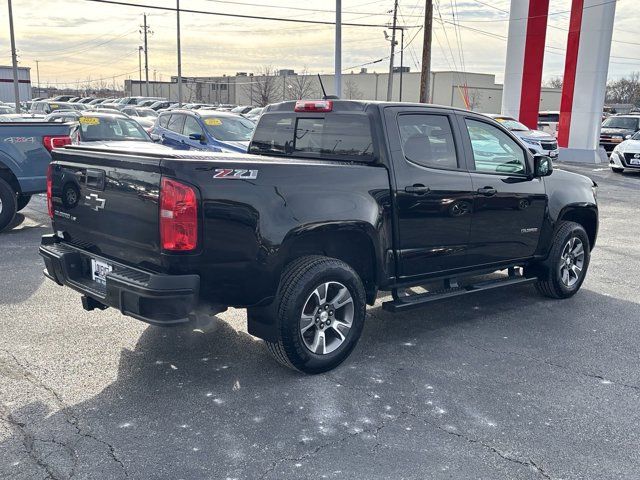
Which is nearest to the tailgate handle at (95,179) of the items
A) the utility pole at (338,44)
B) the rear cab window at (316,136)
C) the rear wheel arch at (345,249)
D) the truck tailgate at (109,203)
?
the truck tailgate at (109,203)

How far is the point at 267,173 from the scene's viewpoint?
3930 millimetres

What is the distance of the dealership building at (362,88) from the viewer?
76.4 metres

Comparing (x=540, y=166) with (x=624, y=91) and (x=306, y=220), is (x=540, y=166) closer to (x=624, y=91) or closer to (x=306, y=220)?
(x=306, y=220)

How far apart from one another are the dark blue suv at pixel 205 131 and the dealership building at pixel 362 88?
58.2 metres

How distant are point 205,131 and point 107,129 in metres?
2.00

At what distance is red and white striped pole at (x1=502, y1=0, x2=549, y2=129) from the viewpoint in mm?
23016

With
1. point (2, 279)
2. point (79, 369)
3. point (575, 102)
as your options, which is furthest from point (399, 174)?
point (575, 102)

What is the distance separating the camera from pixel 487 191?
5375 mm

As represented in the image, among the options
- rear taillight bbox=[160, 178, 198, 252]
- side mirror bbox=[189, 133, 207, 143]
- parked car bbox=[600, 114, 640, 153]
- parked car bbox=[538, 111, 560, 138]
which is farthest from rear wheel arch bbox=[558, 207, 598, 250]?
parked car bbox=[600, 114, 640, 153]

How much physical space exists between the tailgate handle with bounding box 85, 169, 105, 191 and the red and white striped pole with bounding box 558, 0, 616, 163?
852 inches

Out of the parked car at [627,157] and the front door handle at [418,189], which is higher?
the front door handle at [418,189]

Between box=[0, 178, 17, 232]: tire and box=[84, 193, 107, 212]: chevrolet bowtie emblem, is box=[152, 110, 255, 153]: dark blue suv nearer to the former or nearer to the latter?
box=[0, 178, 17, 232]: tire

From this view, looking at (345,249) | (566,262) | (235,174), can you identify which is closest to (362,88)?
(566,262)

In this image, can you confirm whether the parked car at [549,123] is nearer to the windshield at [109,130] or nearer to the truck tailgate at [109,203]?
the windshield at [109,130]
